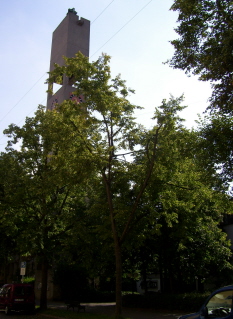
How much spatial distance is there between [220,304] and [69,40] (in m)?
41.7

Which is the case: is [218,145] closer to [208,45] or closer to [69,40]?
[208,45]

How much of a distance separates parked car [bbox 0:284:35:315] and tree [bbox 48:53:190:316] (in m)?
8.75

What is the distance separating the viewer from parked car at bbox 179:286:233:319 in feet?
19.7

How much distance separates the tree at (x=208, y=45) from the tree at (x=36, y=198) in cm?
911

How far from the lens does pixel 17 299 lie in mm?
20203

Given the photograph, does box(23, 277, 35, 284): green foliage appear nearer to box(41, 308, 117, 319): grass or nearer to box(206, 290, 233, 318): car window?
box(41, 308, 117, 319): grass

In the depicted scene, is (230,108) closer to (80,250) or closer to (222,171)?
(222,171)

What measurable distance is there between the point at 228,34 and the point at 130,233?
32.3 feet

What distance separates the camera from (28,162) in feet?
68.6

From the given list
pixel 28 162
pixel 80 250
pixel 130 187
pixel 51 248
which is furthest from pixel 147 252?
pixel 28 162

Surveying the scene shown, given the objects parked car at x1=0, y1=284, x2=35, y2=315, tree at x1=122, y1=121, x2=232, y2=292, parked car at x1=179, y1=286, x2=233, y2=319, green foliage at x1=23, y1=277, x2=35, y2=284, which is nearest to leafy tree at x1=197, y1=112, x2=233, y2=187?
tree at x1=122, y1=121, x2=232, y2=292

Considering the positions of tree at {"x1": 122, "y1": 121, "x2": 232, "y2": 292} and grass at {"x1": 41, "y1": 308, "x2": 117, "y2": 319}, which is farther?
grass at {"x1": 41, "y1": 308, "x2": 117, "y2": 319}

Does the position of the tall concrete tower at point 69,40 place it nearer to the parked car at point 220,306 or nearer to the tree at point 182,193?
the tree at point 182,193

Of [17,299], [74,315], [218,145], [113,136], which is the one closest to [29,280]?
[17,299]
